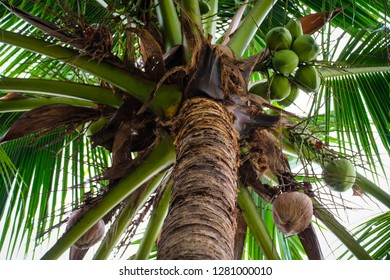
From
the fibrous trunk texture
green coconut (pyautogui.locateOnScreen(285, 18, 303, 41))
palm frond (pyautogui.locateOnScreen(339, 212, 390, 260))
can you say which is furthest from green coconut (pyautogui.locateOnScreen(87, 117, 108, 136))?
palm frond (pyautogui.locateOnScreen(339, 212, 390, 260))

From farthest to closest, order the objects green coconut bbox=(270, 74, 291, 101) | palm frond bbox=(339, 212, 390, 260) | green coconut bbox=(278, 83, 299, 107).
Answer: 1. palm frond bbox=(339, 212, 390, 260)
2. green coconut bbox=(278, 83, 299, 107)
3. green coconut bbox=(270, 74, 291, 101)

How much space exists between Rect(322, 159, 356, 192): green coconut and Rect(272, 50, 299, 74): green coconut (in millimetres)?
377

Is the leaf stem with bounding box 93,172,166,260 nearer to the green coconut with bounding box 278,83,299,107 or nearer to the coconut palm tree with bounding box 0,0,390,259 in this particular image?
the coconut palm tree with bounding box 0,0,390,259

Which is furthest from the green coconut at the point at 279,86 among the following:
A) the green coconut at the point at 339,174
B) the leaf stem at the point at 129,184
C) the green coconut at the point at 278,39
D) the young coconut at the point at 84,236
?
the young coconut at the point at 84,236

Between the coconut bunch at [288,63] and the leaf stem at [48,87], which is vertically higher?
the coconut bunch at [288,63]

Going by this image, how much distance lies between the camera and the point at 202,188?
4.35ft

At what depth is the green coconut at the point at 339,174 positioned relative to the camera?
1916 mm

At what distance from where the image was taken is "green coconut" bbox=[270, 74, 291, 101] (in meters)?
1.96

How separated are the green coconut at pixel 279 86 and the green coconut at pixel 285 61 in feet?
0.14

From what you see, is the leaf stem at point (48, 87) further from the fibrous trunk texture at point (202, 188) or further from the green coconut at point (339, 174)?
A: the green coconut at point (339, 174)

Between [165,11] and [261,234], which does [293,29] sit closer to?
[165,11]

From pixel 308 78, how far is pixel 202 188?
84 centimetres

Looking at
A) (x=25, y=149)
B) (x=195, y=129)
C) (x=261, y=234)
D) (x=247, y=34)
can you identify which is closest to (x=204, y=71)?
(x=195, y=129)

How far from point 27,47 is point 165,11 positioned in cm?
52
